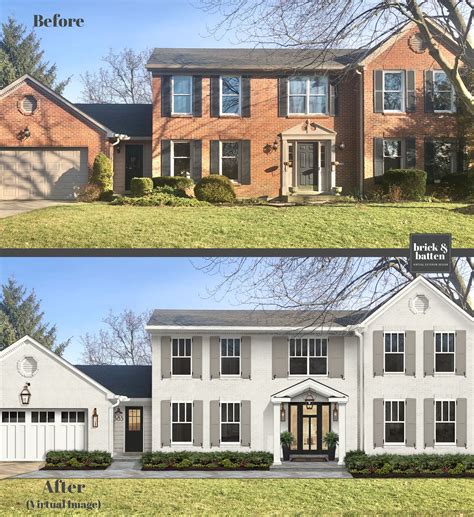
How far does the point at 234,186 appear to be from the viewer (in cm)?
2131

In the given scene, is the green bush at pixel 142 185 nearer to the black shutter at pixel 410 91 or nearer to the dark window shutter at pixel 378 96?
the dark window shutter at pixel 378 96

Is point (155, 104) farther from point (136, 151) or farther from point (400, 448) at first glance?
point (400, 448)

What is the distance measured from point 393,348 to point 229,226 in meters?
3.04

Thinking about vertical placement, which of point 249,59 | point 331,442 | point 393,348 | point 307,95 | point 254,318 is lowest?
point 331,442

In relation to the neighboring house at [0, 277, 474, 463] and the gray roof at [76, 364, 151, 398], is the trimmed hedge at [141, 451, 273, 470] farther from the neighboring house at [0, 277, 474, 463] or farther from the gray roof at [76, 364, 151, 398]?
the gray roof at [76, 364, 151, 398]

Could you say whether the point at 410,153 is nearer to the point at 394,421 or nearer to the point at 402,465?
the point at 394,421

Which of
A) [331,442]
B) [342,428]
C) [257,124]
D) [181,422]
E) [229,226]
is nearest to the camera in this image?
[229,226]

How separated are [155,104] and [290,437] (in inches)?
207

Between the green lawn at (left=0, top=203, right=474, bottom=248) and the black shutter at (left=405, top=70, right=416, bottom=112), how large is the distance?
1.47 meters

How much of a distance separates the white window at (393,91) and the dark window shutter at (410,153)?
0.51m

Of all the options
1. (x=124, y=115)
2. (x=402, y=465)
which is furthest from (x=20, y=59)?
(x=402, y=465)

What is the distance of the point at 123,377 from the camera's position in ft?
73.7

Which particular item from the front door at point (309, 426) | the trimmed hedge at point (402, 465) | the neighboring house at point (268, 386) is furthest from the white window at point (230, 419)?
the trimmed hedge at point (402, 465)

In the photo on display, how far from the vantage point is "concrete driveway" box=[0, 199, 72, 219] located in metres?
21.3
